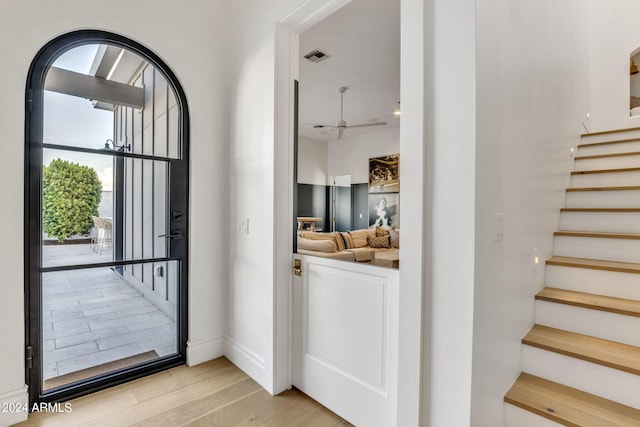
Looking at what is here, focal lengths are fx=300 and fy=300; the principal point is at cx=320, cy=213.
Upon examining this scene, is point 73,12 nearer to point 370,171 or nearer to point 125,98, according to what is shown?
point 125,98

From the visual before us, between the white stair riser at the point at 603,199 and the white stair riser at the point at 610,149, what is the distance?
0.80 m

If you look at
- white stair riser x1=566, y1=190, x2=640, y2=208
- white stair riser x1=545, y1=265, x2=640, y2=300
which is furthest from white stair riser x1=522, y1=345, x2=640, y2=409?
white stair riser x1=566, y1=190, x2=640, y2=208

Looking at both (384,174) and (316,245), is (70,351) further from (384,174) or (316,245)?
(384,174)

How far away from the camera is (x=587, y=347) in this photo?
1.55m

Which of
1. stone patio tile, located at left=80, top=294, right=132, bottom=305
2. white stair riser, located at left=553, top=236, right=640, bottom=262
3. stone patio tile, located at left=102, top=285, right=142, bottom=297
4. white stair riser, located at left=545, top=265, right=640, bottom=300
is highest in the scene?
white stair riser, located at left=553, top=236, right=640, bottom=262

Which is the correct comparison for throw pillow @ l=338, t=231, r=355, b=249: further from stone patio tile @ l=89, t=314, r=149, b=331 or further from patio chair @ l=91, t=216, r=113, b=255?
patio chair @ l=91, t=216, r=113, b=255

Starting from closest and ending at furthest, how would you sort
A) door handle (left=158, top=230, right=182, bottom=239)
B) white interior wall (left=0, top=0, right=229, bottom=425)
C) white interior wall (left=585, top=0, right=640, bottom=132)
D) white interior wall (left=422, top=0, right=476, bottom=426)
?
1. white interior wall (left=422, top=0, right=476, bottom=426)
2. white interior wall (left=0, top=0, right=229, bottom=425)
3. door handle (left=158, top=230, right=182, bottom=239)
4. white interior wall (left=585, top=0, right=640, bottom=132)

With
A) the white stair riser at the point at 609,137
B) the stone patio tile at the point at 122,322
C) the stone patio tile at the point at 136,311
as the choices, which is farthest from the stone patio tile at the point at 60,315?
the white stair riser at the point at 609,137

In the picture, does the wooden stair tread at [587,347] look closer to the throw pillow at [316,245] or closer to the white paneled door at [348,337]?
the white paneled door at [348,337]

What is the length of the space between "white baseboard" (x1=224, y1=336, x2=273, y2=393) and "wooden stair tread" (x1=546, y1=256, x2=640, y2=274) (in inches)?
82.4

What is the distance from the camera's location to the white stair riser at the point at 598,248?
1.94m

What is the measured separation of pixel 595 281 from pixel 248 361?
239 centimetres

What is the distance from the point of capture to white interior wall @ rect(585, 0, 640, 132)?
12.8ft

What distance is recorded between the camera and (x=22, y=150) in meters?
1.72
